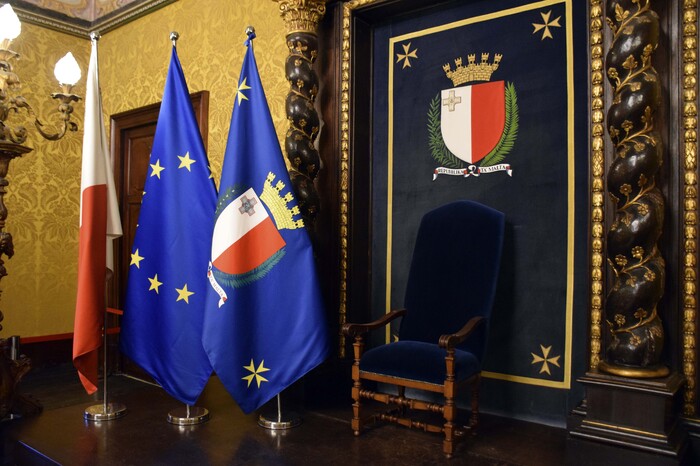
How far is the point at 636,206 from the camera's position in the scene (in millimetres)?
2277

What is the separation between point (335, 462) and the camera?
2.35 metres

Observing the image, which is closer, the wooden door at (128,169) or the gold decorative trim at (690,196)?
the gold decorative trim at (690,196)

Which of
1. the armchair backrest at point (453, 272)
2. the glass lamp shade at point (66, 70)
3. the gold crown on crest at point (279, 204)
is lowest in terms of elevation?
the armchair backrest at point (453, 272)

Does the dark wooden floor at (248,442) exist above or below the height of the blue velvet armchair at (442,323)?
below

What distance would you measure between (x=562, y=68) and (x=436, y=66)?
697mm

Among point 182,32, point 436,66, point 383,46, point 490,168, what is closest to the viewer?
point 490,168

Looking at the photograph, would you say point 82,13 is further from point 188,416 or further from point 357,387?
point 357,387

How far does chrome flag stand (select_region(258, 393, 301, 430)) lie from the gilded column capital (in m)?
1.96

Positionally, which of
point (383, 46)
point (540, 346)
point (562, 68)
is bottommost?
point (540, 346)

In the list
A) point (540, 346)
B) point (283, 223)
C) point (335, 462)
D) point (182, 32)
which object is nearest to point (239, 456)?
point (335, 462)

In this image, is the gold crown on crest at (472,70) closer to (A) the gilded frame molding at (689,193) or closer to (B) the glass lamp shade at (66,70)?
(A) the gilded frame molding at (689,193)

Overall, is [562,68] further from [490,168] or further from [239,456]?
[239,456]

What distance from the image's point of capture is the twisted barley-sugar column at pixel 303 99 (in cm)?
317

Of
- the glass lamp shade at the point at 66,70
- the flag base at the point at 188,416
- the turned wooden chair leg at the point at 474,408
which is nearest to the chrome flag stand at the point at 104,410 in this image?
the flag base at the point at 188,416
